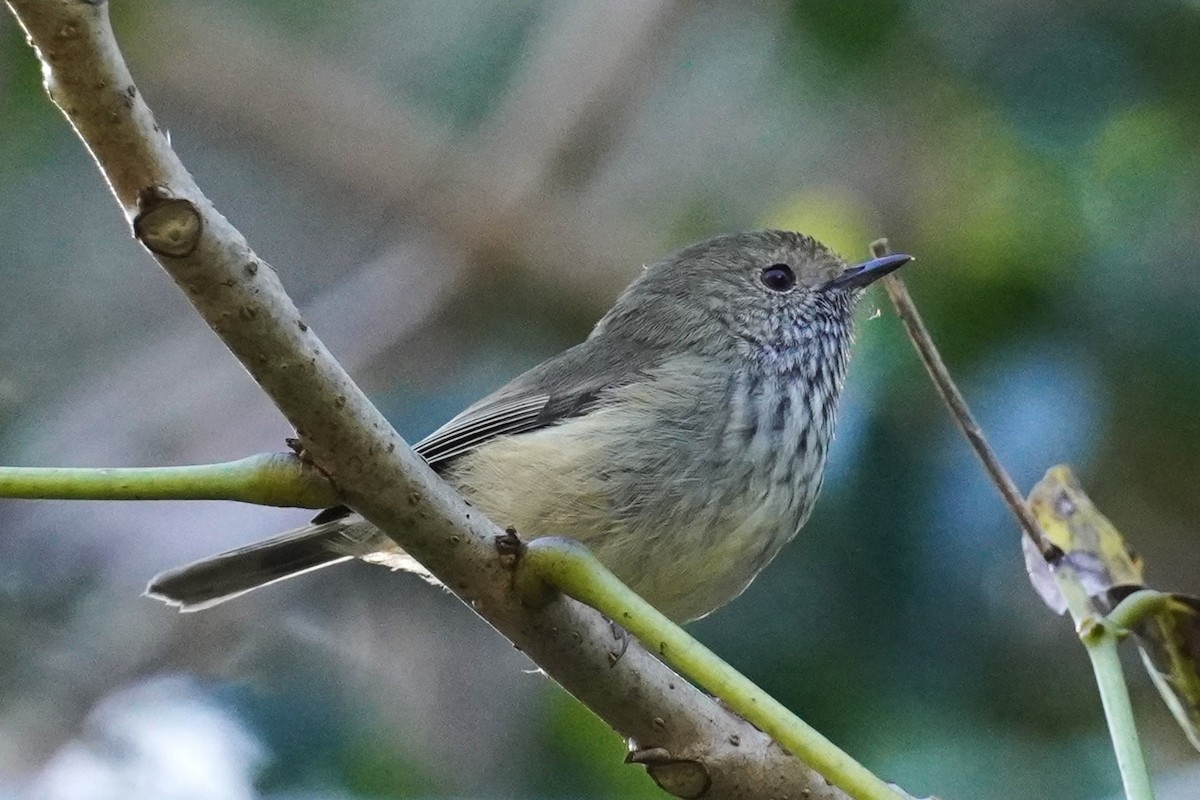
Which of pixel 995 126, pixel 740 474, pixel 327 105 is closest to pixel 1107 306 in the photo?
pixel 995 126

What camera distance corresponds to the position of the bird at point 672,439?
2.93m

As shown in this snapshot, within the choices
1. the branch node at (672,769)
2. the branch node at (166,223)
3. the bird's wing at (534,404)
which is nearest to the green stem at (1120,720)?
the branch node at (672,769)

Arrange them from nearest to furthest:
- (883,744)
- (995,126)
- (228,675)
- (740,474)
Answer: (740,474) → (883,744) → (995,126) → (228,675)

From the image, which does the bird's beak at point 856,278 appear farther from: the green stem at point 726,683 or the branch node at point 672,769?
the green stem at point 726,683

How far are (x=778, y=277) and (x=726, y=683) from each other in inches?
93.4

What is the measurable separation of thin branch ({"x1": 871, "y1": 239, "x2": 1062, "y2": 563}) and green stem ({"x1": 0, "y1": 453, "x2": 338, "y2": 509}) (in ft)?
2.97

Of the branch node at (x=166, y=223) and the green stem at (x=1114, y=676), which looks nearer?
the branch node at (x=166, y=223)

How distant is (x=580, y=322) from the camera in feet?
15.4

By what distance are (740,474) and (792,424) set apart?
0.24 meters

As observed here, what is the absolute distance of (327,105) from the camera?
16.1 feet

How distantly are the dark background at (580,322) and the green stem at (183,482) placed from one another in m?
2.24

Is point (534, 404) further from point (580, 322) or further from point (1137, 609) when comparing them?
point (1137, 609)

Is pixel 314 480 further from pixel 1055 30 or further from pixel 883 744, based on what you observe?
pixel 1055 30

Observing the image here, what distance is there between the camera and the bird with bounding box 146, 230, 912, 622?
2.93 m
